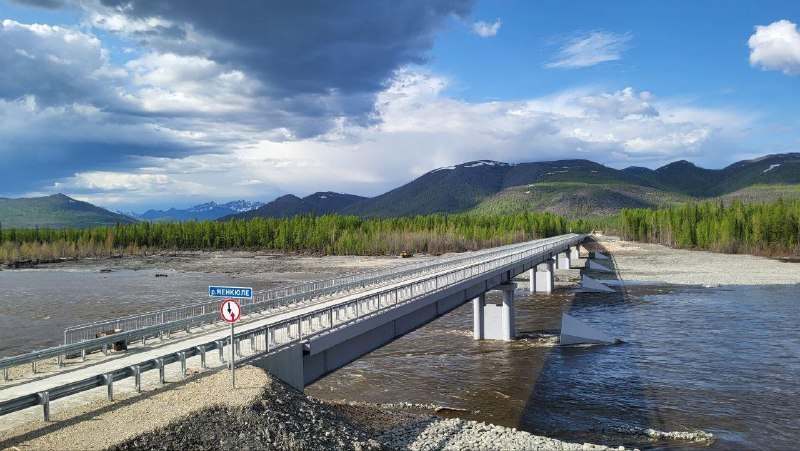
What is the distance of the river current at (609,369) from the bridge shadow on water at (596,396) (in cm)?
6

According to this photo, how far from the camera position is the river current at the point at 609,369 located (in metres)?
26.2

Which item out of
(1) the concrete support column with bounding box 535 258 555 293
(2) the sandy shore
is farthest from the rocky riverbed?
(2) the sandy shore

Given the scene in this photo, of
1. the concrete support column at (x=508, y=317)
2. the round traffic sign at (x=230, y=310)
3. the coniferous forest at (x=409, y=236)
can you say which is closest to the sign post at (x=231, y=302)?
the round traffic sign at (x=230, y=310)

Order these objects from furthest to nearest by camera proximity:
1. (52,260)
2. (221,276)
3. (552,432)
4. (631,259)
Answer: (52,260) → (631,259) → (221,276) → (552,432)

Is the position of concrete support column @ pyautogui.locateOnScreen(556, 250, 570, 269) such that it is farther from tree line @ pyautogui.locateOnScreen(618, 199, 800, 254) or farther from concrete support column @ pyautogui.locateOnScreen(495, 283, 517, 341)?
concrete support column @ pyautogui.locateOnScreen(495, 283, 517, 341)

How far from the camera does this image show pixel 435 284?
116 ft

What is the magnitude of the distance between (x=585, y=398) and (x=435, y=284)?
10.5 meters

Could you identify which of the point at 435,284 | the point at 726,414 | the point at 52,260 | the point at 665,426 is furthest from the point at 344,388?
the point at 52,260

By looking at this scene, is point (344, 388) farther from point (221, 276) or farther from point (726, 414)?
point (221, 276)

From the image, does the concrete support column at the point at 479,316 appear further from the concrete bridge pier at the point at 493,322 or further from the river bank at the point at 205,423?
the river bank at the point at 205,423

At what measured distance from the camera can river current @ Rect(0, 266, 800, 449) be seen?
26234 millimetres

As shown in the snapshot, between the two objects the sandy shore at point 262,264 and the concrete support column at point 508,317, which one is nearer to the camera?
the concrete support column at point 508,317

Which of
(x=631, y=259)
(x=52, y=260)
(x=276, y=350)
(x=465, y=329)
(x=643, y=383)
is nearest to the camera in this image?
(x=276, y=350)

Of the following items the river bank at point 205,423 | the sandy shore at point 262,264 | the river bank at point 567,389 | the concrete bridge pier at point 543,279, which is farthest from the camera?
the sandy shore at point 262,264
